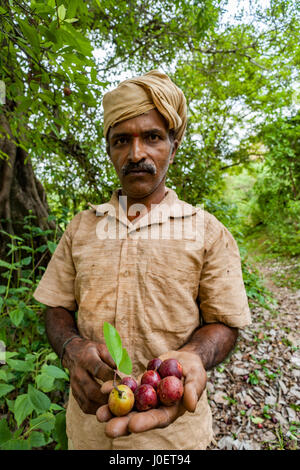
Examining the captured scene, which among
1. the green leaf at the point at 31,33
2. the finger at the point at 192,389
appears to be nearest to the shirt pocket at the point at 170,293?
the finger at the point at 192,389

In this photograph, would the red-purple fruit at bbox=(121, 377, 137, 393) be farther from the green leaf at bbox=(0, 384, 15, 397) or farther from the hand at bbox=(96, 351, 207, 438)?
the green leaf at bbox=(0, 384, 15, 397)

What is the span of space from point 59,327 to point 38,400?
330mm

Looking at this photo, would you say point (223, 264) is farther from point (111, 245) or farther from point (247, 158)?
point (247, 158)

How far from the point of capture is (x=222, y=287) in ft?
4.26

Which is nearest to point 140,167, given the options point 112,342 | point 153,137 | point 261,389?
point 153,137

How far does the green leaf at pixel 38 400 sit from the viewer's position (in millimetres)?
1170

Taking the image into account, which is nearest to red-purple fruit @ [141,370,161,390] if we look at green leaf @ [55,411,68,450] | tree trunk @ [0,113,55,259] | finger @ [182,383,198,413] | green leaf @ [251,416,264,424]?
finger @ [182,383,198,413]

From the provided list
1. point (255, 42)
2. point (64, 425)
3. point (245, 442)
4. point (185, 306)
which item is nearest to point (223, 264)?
point (185, 306)

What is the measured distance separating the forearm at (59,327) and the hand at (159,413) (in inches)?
16.8

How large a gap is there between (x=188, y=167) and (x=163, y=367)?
12.2 feet

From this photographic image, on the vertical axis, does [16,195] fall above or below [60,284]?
above

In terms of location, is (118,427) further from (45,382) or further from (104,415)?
(45,382)

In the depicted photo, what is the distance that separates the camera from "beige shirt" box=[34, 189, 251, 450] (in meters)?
1.29

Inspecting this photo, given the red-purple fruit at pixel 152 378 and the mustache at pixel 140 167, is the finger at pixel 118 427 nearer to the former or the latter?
the red-purple fruit at pixel 152 378
